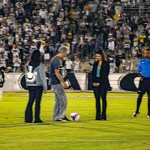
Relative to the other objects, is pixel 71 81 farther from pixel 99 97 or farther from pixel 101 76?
pixel 101 76

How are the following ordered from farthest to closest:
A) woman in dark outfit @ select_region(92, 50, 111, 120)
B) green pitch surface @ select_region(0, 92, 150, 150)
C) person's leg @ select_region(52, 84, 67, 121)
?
1. woman in dark outfit @ select_region(92, 50, 111, 120)
2. person's leg @ select_region(52, 84, 67, 121)
3. green pitch surface @ select_region(0, 92, 150, 150)

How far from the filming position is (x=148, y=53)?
25094 mm

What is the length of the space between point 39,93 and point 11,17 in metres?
32.4

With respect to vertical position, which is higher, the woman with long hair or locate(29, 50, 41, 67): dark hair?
locate(29, 50, 41, 67): dark hair

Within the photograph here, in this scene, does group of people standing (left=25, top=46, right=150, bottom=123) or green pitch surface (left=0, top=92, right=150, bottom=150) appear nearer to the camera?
green pitch surface (left=0, top=92, right=150, bottom=150)

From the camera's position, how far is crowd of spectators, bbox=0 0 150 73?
50.6 m

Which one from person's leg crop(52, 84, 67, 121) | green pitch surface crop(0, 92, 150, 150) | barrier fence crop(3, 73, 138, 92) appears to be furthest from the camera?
barrier fence crop(3, 73, 138, 92)

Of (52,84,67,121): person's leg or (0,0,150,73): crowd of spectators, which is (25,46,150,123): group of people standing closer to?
(52,84,67,121): person's leg

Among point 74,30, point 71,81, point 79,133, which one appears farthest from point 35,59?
point 74,30

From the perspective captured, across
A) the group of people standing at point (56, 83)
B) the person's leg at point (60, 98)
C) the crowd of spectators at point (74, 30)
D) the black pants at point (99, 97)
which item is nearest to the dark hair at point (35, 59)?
the group of people standing at point (56, 83)

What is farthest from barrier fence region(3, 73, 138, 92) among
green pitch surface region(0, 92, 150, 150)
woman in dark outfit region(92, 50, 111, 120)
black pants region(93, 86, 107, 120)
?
woman in dark outfit region(92, 50, 111, 120)

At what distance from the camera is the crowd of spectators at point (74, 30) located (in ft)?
166

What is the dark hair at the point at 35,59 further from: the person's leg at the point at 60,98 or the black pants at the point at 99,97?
the black pants at the point at 99,97

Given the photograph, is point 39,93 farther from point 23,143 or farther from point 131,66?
point 131,66
